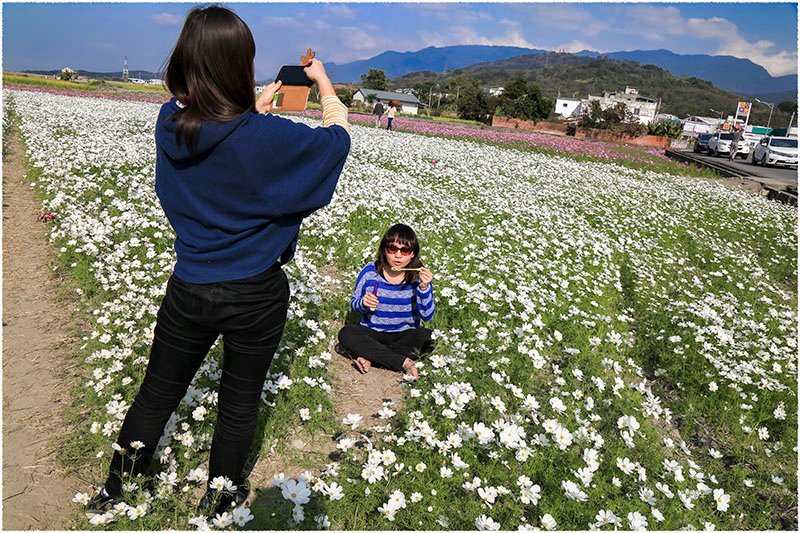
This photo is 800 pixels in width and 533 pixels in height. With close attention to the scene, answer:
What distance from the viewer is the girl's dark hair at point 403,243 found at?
4.36 metres

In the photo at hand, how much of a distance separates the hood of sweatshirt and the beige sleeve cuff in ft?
1.35

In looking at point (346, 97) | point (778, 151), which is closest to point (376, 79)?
point (346, 97)

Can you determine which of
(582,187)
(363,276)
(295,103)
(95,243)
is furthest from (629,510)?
(582,187)

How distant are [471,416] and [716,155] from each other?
144 feet

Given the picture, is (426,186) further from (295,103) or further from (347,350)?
(295,103)

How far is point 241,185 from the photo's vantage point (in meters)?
2.03

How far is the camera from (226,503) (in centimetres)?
268

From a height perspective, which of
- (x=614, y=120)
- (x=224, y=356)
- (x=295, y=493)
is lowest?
(x=295, y=493)

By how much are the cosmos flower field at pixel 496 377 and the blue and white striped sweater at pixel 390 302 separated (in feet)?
1.39

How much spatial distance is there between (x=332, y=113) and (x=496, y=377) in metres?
2.66

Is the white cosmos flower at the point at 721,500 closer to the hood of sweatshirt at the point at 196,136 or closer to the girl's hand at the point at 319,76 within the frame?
the girl's hand at the point at 319,76

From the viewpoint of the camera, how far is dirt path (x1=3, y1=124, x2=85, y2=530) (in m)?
2.74

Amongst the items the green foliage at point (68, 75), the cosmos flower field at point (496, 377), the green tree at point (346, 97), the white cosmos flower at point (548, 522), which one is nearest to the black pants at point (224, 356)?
the cosmos flower field at point (496, 377)

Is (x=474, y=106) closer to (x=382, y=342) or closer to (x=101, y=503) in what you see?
(x=382, y=342)
